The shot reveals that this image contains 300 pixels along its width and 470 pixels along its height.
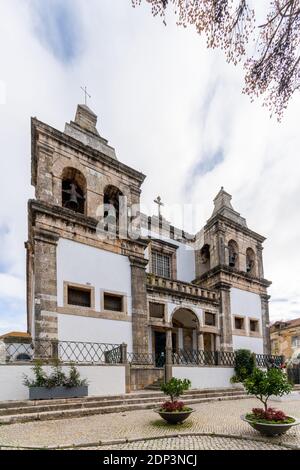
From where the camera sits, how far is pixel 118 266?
16562mm

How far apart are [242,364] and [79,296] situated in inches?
402

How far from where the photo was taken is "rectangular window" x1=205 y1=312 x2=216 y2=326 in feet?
68.7

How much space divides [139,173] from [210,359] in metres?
10.8

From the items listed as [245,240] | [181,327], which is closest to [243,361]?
[181,327]

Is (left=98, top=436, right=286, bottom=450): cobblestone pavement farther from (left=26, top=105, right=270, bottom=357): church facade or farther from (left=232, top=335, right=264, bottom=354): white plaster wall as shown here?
(left=232, top=335, right=264, bottom=354): white plaster wall

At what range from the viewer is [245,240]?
24828 mm

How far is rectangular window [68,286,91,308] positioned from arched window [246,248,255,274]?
1370 cm

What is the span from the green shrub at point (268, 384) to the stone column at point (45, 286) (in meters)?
7.59

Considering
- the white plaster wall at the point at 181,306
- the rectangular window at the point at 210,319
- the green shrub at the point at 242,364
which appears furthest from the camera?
the rectangular window at the point at 210,319

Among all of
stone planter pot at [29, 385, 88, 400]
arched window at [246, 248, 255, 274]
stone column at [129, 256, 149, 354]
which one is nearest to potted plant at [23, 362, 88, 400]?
stone planter pot at [29, 385, 88, 400]

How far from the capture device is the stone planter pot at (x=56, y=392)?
10516 mm

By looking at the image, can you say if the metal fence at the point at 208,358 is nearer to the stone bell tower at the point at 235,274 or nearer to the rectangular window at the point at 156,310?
the stone bell tower at the point at 235,274

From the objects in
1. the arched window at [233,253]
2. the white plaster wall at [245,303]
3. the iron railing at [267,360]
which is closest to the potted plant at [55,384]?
the white plaster wall at [245,303]
